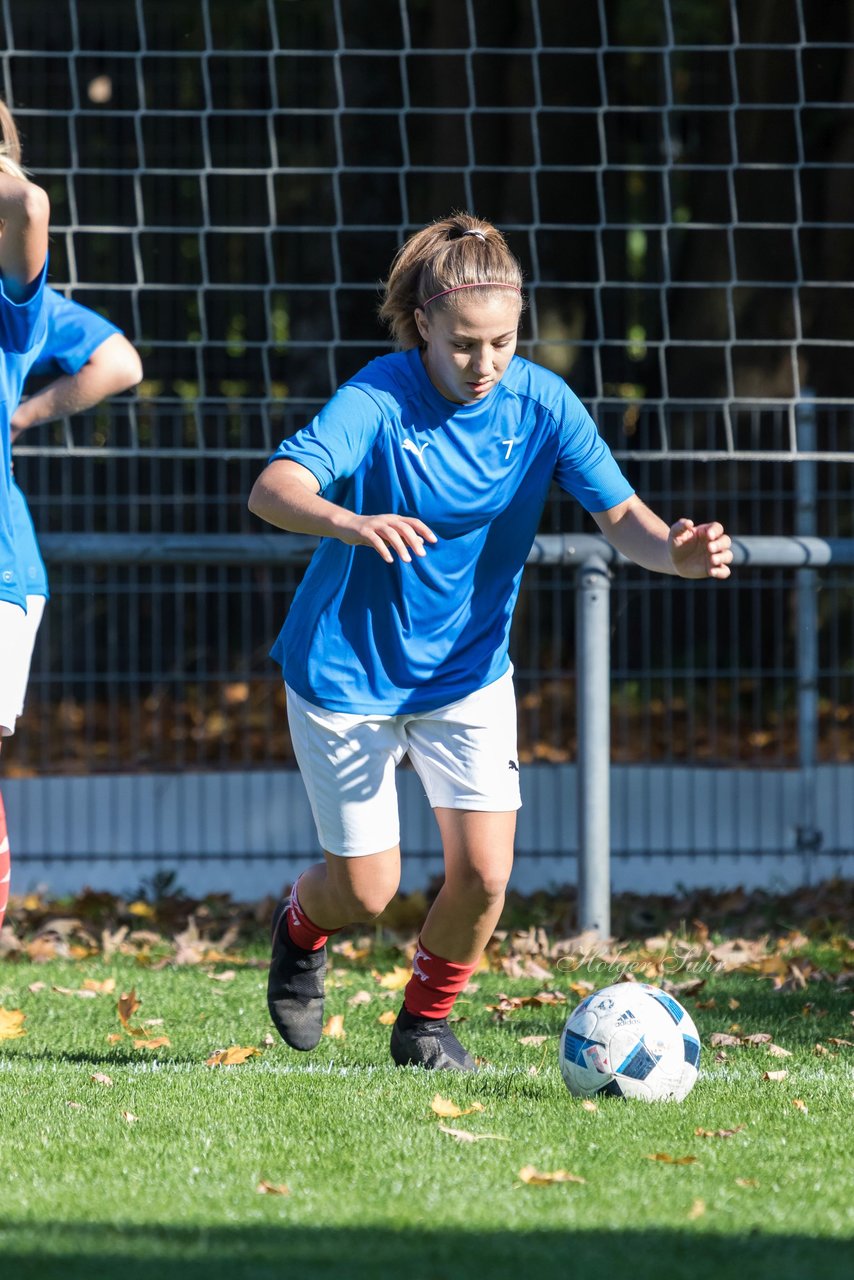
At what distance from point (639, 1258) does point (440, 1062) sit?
161cm

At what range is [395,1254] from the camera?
2781 mm

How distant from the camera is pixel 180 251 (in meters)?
14.8

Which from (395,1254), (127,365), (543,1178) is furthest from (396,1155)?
(127,365)

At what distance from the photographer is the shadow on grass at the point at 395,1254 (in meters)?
2.69

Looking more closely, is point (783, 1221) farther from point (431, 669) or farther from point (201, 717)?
point (201, 717)

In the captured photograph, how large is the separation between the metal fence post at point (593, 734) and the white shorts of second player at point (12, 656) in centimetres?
284

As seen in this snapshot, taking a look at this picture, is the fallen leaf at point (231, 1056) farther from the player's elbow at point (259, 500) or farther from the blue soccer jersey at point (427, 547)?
the player's elbow at point (259, 500)

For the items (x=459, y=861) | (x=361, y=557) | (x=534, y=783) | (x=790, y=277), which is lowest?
(x=534, y=783)

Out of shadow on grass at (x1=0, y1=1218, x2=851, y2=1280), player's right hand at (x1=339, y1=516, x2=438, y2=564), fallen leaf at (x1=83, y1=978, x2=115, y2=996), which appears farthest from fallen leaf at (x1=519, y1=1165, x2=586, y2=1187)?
fallen leaf at (x1=83, y1=978, x2=115, y2=996)

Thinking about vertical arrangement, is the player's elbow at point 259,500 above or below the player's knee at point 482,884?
above

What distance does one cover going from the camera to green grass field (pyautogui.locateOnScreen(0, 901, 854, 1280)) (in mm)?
2799

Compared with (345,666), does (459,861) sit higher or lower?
lower

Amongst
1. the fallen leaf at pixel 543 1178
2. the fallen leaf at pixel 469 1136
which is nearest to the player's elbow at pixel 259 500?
the fallen leaf at pixel 469 1136

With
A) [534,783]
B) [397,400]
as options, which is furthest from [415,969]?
[534,783]
